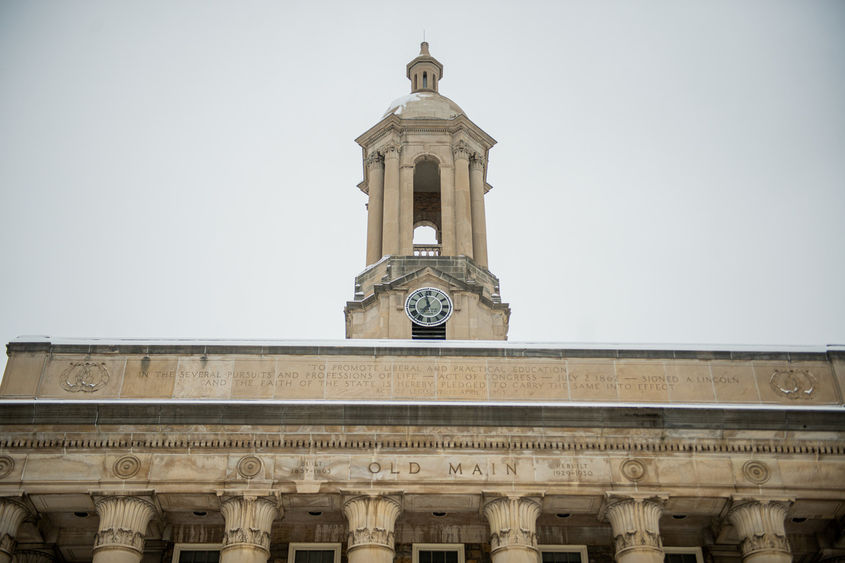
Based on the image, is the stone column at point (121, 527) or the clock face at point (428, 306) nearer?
the stone column at point (121, 527)

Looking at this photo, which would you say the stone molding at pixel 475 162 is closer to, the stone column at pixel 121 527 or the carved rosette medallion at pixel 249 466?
the carved rosette medallion at pixel 249 466

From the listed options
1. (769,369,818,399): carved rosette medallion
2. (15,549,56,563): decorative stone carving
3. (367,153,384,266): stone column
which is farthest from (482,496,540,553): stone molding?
(367,153,384,266): stone column

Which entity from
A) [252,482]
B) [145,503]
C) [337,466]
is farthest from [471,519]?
[145,503]

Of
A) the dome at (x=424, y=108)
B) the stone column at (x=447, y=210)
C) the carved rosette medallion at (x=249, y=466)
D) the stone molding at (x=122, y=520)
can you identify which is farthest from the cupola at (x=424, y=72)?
the stone molding at (x=122, y=520)

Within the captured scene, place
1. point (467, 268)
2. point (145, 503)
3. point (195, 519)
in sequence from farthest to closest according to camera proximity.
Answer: point (467, 268) < point (195, 519) < point (145, 503)

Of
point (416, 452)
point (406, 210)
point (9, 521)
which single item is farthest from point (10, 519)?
point (406, 210)

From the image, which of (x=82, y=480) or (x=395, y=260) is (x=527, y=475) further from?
(x=395, y=260)

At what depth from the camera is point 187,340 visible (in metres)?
27.2

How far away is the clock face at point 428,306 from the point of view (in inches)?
1378

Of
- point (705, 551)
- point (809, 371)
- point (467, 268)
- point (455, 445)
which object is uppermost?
point (467, 268)

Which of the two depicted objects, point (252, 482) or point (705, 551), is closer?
point (252, 482)

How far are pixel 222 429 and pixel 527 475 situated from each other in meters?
8.15

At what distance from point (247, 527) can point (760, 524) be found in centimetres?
1312

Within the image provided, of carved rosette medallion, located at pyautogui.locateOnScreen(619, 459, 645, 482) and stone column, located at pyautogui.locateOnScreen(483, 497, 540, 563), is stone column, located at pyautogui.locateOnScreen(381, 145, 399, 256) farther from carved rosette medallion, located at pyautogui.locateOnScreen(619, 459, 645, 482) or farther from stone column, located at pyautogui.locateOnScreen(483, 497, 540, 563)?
carved rosette medallion, located at pyautogui.locateOnScreen(619, 459, 645, 482)
